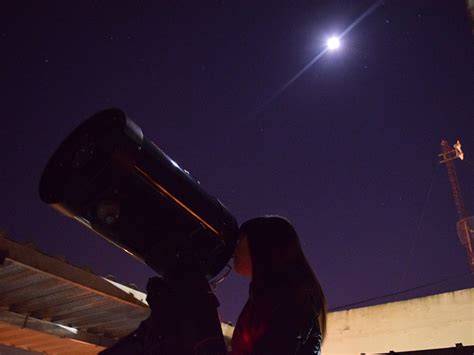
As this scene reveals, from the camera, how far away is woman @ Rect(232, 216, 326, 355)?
1.39 metres

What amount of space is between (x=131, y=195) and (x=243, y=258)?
17.3 inches

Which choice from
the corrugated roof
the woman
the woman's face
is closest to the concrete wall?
the corrugated roof

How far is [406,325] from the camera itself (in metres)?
7.38

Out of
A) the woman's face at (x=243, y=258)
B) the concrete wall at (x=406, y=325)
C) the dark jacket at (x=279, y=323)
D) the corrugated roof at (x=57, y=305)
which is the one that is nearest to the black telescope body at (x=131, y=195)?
the woman's face at (x=243, y=258)

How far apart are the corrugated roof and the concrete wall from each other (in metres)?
3.79

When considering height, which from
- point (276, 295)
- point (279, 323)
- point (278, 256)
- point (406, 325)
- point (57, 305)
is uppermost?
point (406, 325)

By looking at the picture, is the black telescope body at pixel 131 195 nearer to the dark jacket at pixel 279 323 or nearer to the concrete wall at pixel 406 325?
the dark jacket at pixel 279 323

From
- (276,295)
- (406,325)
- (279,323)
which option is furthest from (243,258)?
(406,325)

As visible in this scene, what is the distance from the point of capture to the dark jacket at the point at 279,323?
1.37 m

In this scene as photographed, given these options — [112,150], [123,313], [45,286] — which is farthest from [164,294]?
[123,313]

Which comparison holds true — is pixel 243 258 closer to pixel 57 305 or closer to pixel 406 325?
pixel 57 305

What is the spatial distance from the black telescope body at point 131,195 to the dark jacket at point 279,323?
21 centimetres

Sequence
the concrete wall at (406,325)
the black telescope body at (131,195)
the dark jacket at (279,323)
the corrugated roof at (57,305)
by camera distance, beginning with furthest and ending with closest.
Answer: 1. the concrete wall at (406,325)
2. the corrugated roof at (57,305)
3. the black telescope body at (131,195)
4. the dark jacket at (279,323)

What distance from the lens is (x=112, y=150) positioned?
1.58m
